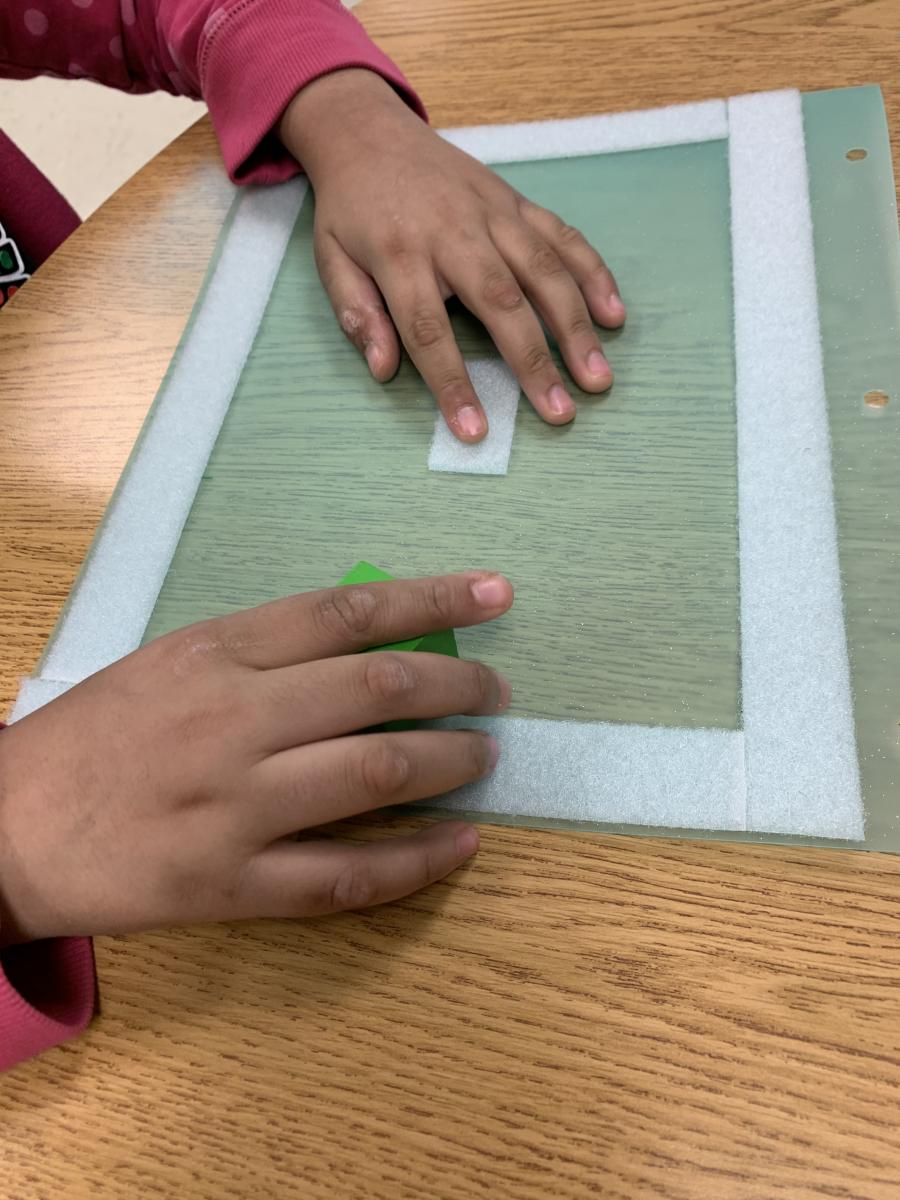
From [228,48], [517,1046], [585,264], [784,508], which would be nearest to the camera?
[517,1046]

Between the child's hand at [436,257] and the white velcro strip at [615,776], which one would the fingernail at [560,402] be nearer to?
the child's hand at [436,257]

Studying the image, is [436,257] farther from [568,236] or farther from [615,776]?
[615,776]

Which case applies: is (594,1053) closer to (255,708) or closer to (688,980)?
(688,980)

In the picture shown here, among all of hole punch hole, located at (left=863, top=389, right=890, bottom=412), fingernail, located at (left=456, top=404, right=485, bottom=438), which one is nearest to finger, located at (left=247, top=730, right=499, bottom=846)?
fingernail, located at (left=456, top=404, right=485, bottom=438)

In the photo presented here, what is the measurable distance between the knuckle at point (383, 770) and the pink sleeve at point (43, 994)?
0.15 meters

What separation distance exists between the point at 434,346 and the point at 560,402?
9 cm

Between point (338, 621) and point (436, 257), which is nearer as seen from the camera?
point (338, 621)

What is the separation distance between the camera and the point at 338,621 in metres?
0.44

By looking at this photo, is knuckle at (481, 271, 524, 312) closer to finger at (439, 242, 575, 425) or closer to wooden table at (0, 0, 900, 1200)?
finger at (439, 242, 575, 425)

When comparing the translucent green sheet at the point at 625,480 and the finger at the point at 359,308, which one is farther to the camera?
the finger at the point at 359,308

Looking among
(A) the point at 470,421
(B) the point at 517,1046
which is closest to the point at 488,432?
(A) the point at 470,421

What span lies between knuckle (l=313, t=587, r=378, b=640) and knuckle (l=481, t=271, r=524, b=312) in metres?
0.24

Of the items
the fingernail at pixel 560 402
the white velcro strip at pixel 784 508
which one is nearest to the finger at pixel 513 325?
the fingernail at pixel 560 402

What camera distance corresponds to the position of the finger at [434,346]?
56 cm
